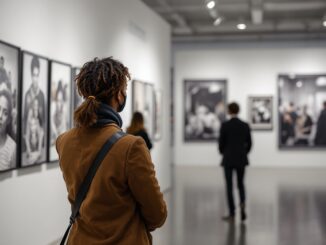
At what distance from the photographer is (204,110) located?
817 inches

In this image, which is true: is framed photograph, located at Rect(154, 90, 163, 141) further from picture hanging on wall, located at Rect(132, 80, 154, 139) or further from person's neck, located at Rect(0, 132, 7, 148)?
person's neck, located at Rect(0, 132, 7, 148)

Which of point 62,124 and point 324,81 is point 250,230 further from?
point 324,81

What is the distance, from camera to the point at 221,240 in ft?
25.5

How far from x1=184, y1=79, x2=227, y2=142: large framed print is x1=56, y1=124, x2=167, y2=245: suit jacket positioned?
18072 mm

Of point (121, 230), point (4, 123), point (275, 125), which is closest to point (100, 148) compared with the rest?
point (121, 230)

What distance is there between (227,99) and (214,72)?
113cm

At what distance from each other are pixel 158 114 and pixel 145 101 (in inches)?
56.7

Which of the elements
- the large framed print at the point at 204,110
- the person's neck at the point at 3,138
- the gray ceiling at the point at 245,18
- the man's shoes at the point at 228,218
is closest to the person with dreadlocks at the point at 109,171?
the person's neck at the point at 3,138

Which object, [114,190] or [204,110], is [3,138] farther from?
[204,110]

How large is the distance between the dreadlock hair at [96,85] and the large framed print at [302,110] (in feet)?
58.9

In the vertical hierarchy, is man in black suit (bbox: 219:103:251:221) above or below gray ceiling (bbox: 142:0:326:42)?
below

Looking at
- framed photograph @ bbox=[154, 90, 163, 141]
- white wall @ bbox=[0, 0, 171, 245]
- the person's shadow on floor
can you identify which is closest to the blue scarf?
white wall @ bbox=[0, 0, 171, 245]

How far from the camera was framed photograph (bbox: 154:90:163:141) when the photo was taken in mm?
12828

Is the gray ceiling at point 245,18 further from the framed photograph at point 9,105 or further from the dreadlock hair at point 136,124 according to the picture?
the framed photograph at point 9,105
